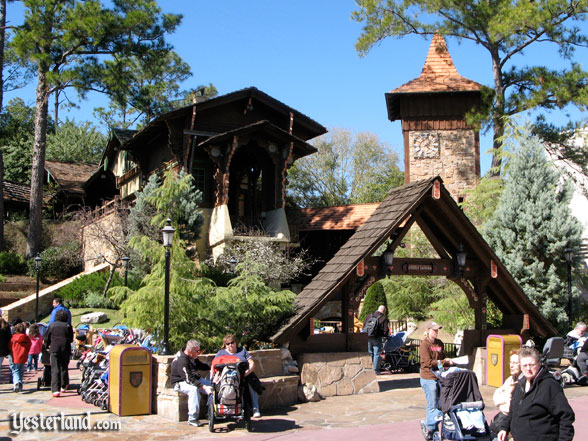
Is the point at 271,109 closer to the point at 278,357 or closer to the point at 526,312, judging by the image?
the point at 526,312

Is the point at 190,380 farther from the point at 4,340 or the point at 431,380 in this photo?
the point at 4,340

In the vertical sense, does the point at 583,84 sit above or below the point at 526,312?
above

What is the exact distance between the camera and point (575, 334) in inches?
561

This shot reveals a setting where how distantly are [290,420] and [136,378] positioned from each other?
242 centimetres

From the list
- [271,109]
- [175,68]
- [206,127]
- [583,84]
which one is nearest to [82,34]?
[206,127]

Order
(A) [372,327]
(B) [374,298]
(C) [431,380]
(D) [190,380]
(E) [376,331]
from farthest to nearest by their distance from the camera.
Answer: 1. (B) [374,298]
2. (E) [376,331]
3. (A) [372,327]
4. (D) [190,380]
5. (C) [431,380]

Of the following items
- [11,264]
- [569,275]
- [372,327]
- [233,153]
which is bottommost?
[372,327]

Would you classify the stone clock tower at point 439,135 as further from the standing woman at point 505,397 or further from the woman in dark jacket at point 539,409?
the woman in dark jacket at point 539,409

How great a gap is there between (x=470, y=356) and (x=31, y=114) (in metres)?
45.2

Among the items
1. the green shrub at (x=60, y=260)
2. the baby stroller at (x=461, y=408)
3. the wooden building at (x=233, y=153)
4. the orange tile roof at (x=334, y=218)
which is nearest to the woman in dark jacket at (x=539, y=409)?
the baby stroller at (x=461, y=408)

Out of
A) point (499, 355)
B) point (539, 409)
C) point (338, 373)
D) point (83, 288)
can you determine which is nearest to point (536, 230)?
point (499, 355)

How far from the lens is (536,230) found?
1903 cm

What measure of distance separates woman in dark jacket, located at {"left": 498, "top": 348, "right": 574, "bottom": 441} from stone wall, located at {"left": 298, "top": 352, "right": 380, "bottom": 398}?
698 cm

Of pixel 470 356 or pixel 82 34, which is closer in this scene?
pixel 470 356
